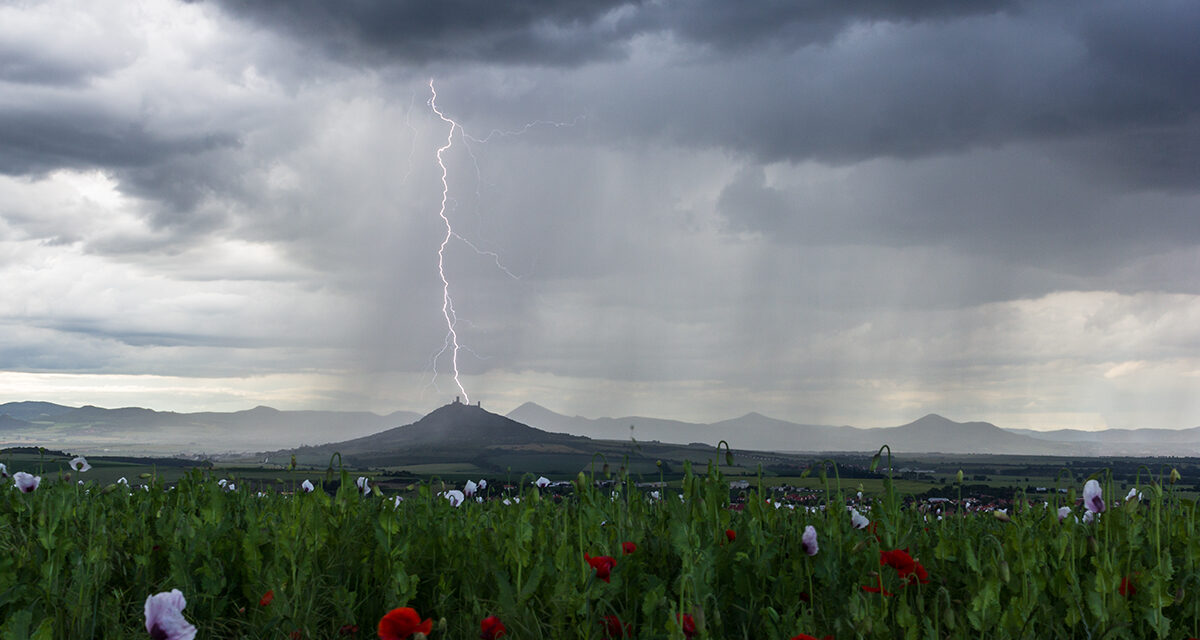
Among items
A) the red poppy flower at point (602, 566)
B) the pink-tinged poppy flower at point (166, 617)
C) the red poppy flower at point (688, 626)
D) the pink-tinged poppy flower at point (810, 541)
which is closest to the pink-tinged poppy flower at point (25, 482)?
the pink-tinged poppy flower at point (166, 617)

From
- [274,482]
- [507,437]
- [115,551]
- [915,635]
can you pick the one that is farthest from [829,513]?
[507,437]

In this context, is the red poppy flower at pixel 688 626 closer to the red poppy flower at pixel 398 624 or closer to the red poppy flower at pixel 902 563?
the red poppy flower at pixel 398 624

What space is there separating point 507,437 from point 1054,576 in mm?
156584

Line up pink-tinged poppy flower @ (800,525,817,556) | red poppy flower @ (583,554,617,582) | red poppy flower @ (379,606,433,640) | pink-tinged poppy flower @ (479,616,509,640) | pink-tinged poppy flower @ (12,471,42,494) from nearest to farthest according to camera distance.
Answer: red poppy flower @ (379,606,433,640) → pink-tinged poppy flower @ (479,616,509,640) → red poppy flower @ (583,554,617,582) → pink-tinged poppy flower @ (800,525,817,556) → pink-tinged poppy flower @ (12,471,42,494)

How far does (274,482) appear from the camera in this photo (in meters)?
9.13

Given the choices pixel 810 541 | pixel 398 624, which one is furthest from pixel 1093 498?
pixel 398 624

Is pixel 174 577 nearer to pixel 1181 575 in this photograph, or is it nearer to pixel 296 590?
pixel 296 590

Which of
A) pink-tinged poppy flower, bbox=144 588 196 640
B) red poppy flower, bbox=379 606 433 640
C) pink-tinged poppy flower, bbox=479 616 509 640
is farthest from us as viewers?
pink-tinged poppy flower, bbox=479 616 509 640

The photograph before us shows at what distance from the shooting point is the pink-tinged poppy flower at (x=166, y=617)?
3.49m

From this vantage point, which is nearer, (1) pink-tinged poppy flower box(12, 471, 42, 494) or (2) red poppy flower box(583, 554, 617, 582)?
(2) red poppy flower box(583, 554, 617, 582)

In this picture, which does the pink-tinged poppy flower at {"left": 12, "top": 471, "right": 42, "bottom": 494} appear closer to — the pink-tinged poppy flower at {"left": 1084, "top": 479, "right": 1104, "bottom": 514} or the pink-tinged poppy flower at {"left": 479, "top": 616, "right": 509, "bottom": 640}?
the pink-tinged poppy flower at {"left": 479, "top": 616, "right": 509, "bottom": 640}

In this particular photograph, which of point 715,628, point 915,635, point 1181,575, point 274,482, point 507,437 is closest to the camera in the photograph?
A: point 915,635

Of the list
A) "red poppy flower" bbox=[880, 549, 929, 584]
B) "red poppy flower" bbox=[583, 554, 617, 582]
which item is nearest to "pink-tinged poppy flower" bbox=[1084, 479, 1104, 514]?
"red poppy flower" bbox=[880, 549, 929, 584]

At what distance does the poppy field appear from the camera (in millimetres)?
3832
